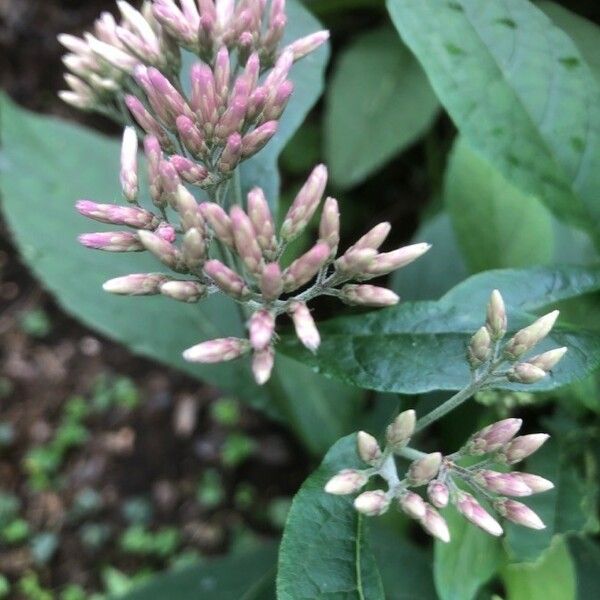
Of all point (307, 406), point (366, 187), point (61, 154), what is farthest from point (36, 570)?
point (366, 187)

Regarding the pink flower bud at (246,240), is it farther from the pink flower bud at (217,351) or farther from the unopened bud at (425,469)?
the unopened bud at (425,469)

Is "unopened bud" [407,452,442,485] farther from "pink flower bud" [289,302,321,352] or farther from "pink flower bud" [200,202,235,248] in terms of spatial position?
"pink flower bud" [200,202,235,248]

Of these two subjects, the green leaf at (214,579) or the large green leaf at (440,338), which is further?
the green leaf at (214,579)

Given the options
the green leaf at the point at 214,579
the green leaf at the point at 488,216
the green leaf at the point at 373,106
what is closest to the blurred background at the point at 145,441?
the green leaf at the point at 373,106

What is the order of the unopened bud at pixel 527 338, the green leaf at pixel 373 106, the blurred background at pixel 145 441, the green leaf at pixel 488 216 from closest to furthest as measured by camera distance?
1. the unopened bud at pixel 527 338
2. the green leaf at pixel 488 216
3. the green leaf at pixel 373 106
4. the blurred background at pixel 145 441

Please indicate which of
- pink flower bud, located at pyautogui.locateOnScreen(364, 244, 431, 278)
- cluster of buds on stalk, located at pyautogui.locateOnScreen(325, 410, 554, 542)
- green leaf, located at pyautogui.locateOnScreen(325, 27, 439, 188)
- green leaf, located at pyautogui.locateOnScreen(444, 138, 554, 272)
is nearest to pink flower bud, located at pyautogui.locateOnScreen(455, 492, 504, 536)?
cluster of buds on stalk, located at pyautogui.locateOnScreen(325, 410, 554, 542)
